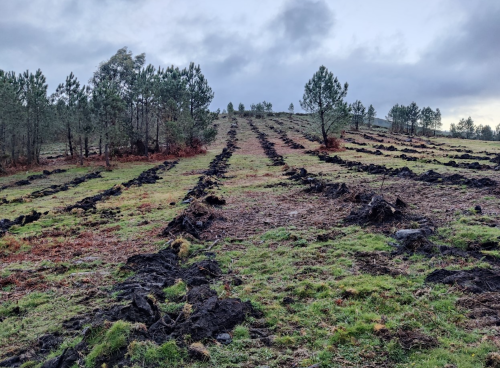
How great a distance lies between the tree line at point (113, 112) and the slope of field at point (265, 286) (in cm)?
2863

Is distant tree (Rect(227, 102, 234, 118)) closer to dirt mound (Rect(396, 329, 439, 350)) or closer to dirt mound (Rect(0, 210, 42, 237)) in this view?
dirt mound (Rect(0, 210, 42, 237))

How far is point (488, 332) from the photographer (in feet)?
15.6

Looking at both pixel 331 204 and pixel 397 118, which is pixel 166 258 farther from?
pixel 397 118

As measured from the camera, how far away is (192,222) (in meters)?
12.1

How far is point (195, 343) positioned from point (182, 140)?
42044 millimetres

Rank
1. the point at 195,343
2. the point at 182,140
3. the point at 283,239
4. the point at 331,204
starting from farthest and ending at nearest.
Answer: the point at 182,140, the point at 331,204, the point at 283,239, the point at 195,343

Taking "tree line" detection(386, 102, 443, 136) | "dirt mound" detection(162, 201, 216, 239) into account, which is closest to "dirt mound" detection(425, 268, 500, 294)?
"dirt mound" detection(162, 201, 216, 239)

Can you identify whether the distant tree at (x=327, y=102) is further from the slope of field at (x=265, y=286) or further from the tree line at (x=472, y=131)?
the tree line at (x=472, y=131)

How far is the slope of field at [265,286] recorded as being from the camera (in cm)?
484

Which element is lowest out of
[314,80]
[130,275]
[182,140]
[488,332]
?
[130,275]

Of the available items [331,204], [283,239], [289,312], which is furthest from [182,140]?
[289,312]

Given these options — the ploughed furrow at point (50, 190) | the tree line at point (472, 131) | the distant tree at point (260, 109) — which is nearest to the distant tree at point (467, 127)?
the tree line at point (472, 131)

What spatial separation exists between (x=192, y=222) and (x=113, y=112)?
98.7 feet

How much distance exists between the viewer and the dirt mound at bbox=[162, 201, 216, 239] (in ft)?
37.8
